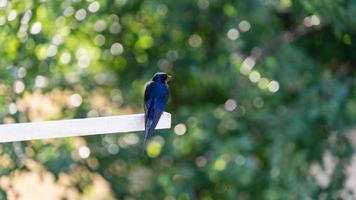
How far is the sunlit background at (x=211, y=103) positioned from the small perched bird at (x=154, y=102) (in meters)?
1.46

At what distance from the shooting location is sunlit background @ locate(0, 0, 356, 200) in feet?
14.6

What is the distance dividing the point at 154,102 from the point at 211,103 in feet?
7.47

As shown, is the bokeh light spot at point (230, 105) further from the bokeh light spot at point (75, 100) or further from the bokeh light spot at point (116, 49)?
the bokeh light spot at point (75, 100)

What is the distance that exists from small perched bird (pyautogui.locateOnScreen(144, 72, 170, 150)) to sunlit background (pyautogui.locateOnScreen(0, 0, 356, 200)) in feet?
4.80

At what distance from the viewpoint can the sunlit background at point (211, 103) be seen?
445 cm

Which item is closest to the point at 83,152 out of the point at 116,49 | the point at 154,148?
the point at 154,148

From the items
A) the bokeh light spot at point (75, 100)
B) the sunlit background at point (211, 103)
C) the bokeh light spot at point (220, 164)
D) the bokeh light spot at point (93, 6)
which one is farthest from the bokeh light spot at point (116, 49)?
the bokeh light spot at point (220, 164)

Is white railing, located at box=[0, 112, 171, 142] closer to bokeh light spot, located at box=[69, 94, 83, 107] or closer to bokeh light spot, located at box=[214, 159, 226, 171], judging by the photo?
bokeh light spot, located at box=[69, 94, 83, 107]

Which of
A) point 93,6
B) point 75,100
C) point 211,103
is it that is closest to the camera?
point 93,6

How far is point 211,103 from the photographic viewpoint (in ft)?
16.1

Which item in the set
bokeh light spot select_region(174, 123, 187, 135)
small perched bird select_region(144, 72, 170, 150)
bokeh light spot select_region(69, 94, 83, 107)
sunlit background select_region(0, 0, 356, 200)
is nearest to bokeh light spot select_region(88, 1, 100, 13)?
sunlit background select_region(0, 0, 356, 200)

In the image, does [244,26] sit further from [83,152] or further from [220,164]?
[83,152]

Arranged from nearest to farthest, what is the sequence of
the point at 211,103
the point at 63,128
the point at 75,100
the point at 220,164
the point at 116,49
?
the point at 63,128 < the point at 75,100 < the point at 220,164 < the point at 116,49 < the point at 211,103

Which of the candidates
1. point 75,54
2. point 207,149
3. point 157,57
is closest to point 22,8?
point 75,54
